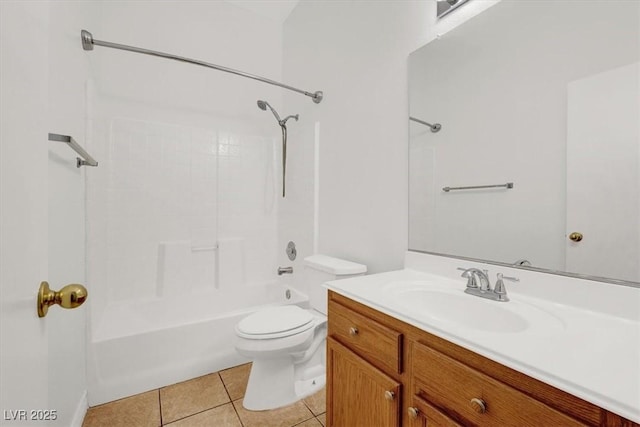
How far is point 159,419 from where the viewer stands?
1438 mm

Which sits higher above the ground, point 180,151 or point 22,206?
point 180,151

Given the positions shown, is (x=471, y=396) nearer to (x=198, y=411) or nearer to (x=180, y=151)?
(x=198, y=411)

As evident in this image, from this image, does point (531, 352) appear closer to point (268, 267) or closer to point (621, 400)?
point (621, 400)

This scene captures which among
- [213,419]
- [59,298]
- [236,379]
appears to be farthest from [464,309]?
[236,379]

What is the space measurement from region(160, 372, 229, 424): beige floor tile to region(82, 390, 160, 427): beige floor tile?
45mm

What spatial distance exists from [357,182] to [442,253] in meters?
0.69

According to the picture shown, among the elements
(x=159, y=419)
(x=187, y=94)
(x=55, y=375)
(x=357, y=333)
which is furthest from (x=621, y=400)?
(x=187, y=94)

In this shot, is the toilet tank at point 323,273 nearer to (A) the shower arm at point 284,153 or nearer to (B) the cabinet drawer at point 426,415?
(B) the cabinet drawer at point 426,415

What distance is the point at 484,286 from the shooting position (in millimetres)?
998

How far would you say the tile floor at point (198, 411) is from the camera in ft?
4.65

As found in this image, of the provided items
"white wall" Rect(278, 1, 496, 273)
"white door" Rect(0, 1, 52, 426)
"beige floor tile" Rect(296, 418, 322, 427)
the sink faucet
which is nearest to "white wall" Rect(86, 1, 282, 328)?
"white wall" Rect(278, 1, 496, 273)

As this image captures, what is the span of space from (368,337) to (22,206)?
914mm

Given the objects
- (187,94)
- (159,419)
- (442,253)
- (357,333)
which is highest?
(187,94)

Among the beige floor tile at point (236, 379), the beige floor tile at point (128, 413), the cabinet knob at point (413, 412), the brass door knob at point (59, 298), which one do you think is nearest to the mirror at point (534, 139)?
the cabinet knob at point (413, 412)
